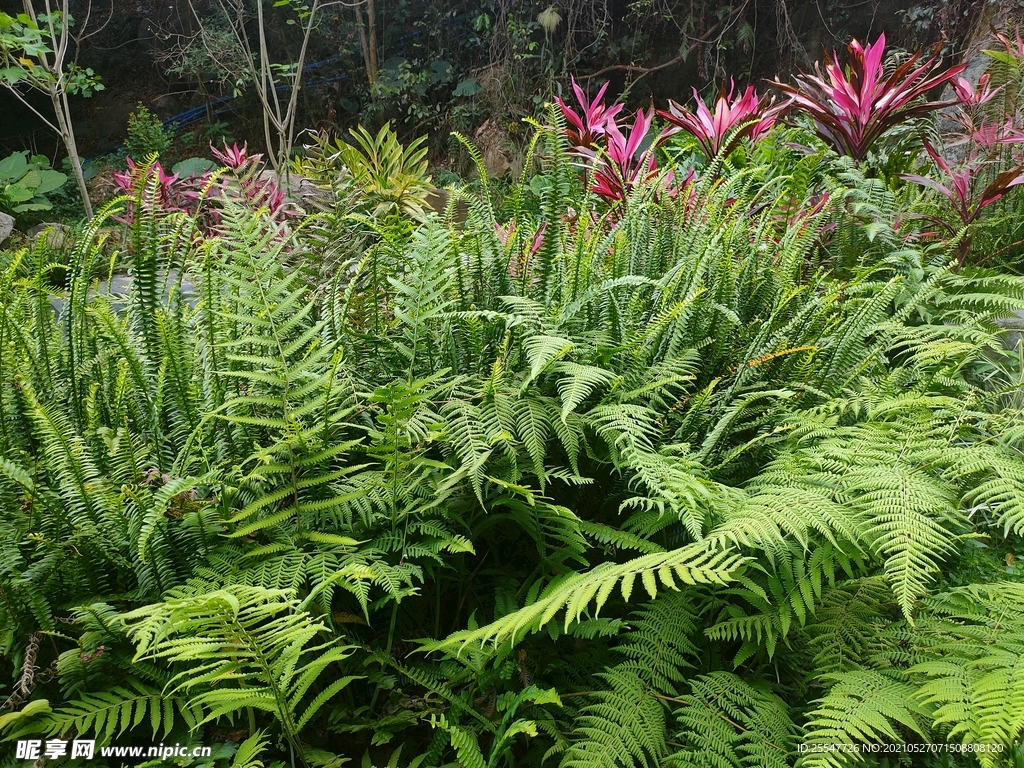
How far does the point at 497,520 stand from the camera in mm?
1279

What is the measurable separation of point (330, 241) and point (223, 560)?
36.7 inches

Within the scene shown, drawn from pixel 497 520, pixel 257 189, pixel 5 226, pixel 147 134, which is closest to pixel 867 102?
pixel 497 520

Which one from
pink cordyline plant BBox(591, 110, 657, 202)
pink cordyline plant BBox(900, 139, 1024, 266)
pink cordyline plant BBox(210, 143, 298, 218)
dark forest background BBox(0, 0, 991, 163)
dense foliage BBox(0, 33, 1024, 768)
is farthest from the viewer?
dark forest background BBox(0, 0, 991, 163)

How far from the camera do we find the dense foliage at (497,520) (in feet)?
3.26

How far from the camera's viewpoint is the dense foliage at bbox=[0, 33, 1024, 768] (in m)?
1.00

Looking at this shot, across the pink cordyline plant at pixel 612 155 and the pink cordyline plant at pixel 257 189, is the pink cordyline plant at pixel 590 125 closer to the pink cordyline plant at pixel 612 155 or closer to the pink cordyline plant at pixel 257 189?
the pink cordyline plant at pixel 612 155

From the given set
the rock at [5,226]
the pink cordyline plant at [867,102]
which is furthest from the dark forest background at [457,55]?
the pink cordyline plant at [867,102]

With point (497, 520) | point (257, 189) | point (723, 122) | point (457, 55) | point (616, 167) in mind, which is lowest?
point (497, 520)

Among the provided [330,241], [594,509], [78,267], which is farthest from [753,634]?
[78,267]

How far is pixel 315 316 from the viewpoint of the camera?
5.16 feet

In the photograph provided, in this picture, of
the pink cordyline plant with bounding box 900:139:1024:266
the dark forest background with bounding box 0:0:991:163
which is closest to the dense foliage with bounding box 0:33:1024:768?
the pink cordyline plant with bounding box 900:139:1024:266

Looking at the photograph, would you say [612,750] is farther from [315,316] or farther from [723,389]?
[315,316]

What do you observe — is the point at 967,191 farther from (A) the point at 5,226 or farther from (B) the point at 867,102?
(A) the point at 5,226

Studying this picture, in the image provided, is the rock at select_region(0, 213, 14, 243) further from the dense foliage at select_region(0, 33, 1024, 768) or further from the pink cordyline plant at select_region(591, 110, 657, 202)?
the pink cordyline plant at select_region(591, 110, 657, 202)
